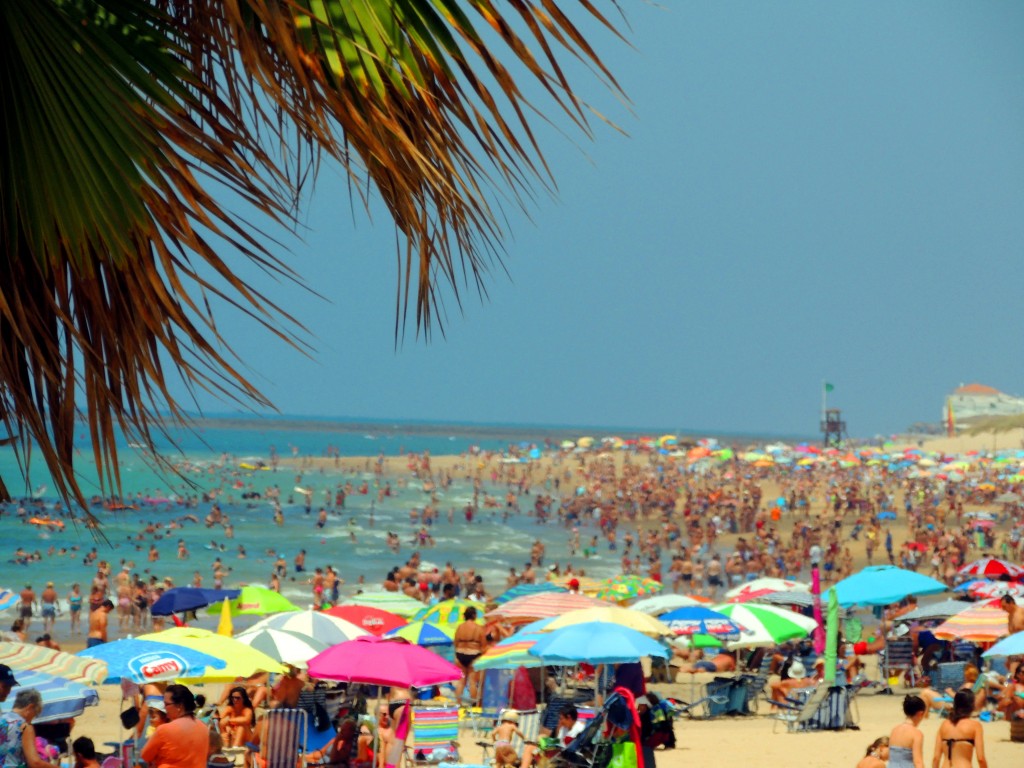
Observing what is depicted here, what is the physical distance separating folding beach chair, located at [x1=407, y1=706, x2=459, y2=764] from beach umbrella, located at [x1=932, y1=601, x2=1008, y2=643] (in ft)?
20.2

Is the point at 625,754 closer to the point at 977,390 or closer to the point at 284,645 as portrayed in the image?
the point at 284,645

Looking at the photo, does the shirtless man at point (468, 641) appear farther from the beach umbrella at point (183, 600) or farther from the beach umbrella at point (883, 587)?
the beach umbrella at point (883, 587)

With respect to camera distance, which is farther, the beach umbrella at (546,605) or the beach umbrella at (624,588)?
the beach umbrella at (624,588)

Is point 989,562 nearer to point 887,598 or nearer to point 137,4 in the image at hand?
point 887,598

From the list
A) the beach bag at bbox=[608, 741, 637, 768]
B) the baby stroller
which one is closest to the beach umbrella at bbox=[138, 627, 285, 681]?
the baby stroller

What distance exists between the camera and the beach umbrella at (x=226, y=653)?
8.80m

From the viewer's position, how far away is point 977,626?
1375cm

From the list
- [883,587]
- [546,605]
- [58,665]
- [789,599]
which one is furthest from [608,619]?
[789,599]

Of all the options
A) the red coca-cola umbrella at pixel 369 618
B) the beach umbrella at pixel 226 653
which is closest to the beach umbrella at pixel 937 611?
the red coca-cola umbrella at pixel 369 618

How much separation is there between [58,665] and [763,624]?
8852mm

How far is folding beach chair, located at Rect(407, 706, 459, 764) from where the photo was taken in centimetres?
998

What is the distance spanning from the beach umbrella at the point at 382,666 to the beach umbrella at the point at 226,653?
380 millimetres

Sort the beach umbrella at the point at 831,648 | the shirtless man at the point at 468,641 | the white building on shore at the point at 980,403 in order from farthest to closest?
1. the white building on shore at the point at 980,403
2. the shirtless man at the point at 468,641
3. the beach umbrella at the point at 831,648

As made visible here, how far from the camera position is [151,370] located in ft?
5.72
